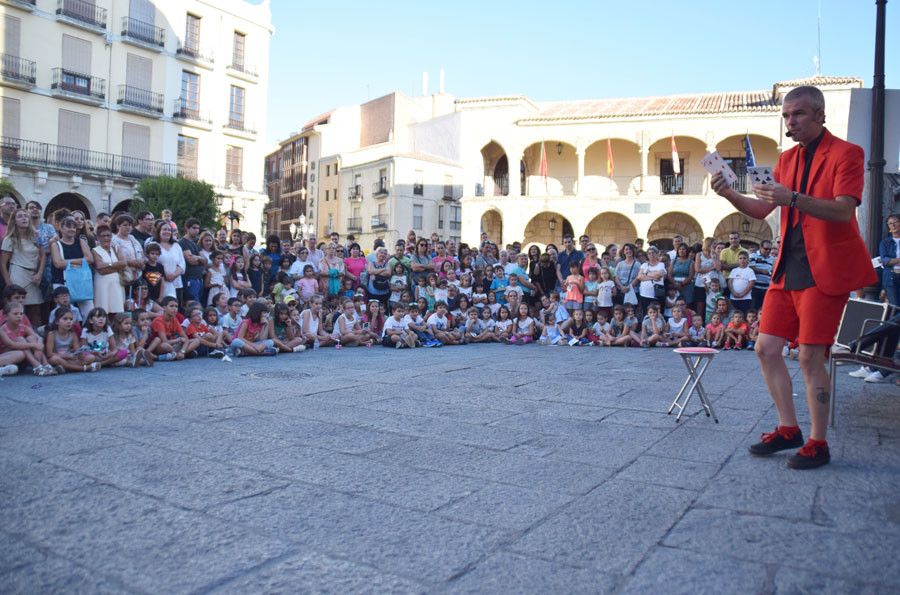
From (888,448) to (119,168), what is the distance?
32.1 metres

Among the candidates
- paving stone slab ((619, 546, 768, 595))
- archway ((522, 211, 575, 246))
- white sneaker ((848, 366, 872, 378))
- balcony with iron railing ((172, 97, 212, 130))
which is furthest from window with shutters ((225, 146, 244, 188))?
paving stone slab ((619, 546, 768, 595))

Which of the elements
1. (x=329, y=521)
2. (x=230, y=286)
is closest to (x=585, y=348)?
(x=230, y=286)

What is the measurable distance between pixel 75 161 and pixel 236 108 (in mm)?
9100

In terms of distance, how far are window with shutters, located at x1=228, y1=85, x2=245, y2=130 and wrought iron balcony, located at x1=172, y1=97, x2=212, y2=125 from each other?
4.81 feet

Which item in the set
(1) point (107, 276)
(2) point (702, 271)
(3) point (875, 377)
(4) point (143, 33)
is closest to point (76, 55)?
(4) point (143, 33)

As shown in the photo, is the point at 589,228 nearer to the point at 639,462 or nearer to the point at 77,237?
the point at 77,237

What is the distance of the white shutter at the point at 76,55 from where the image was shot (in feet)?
93.7

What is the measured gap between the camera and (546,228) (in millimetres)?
32562

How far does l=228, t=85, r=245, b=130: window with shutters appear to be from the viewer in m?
35.2

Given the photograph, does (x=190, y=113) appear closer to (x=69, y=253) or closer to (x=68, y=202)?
(x=68, y=202)

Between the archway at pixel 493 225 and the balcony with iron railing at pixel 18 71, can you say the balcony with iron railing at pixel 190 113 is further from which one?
the archway at pixel 493 225

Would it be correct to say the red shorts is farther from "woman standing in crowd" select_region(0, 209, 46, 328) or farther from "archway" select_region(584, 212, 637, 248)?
"archway" select_region(584, 212, 637, 248)

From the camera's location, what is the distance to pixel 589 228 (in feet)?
103

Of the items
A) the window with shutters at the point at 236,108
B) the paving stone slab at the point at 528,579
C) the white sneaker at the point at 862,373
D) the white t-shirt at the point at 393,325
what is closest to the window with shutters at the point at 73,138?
the window with shutters at the point at 236,108
